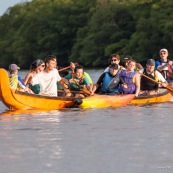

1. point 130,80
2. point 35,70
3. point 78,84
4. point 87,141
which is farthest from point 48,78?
point 87,141

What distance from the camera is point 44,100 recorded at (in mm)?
21203

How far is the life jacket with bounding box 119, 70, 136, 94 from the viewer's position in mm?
22453

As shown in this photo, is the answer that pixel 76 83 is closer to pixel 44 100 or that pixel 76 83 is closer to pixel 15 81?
pixel 44 100

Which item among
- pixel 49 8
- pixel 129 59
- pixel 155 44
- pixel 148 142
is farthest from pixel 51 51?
pixel 148 142

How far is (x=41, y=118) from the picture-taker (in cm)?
1947

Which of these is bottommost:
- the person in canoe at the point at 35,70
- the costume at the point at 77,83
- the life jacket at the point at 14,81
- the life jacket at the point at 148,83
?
the life jacket at the point at 148,83

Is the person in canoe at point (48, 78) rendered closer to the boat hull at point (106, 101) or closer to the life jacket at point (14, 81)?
the life jacket at point (14, 81)

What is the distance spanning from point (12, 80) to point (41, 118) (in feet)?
7.95

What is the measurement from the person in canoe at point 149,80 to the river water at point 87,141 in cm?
249

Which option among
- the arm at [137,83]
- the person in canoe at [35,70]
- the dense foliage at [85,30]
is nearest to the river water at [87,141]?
the person in canoe at [35,70]

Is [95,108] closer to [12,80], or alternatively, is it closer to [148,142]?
[12,80]

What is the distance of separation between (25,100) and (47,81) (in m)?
0.65

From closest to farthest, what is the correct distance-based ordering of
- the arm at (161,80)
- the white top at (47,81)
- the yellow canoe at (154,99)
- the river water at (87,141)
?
the river water at (87,141), the white top at (47,81), the yellow canoe at (154,99), the arm at (161,80)

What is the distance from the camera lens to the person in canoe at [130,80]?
22469 mm
